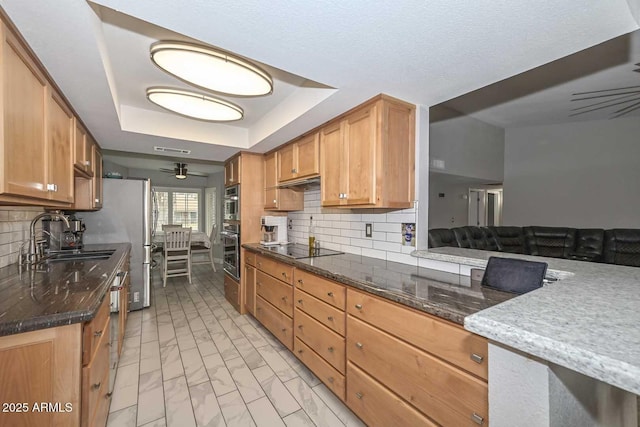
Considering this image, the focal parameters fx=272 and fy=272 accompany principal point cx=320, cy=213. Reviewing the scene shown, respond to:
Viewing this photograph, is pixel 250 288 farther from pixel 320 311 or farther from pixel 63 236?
pixel 63 236

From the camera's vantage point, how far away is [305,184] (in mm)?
3127

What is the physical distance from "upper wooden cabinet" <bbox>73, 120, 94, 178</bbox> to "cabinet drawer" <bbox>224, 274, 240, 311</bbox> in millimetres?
1998

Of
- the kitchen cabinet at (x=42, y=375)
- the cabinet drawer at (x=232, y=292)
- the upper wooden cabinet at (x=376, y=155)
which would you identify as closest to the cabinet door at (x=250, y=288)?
the cabinet drawer at (x=232, y=292)

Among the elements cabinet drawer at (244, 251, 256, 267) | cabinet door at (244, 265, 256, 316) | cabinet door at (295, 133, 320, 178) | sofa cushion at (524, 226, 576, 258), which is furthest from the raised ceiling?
sofa cushion at (524, 226, 576, 258)

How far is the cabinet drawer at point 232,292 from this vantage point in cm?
351

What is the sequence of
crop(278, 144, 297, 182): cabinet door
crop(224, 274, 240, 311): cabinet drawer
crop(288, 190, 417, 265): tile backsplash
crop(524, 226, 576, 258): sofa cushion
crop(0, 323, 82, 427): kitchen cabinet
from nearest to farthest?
1. crop(0, 323, 82, 427): kitchen cabinet
2. crop(288, 190, 417, 265): tile backsplash
3. crop(278, 144, 297, 182): cabinet door
4. crop(224, 274, 240, 311): cabinet drawer
5. crop(524, 226, 576, 258): sofa cushion

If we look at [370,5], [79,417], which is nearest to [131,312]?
[79,417]

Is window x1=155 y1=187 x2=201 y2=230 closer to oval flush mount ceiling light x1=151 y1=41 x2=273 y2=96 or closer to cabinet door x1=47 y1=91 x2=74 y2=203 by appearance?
cabinet door x1=47 y1=91 x2=74 y2=203

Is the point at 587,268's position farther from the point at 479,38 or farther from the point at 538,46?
the point at 479,38

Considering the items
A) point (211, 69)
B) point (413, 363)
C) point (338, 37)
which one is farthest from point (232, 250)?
point (338, 37)

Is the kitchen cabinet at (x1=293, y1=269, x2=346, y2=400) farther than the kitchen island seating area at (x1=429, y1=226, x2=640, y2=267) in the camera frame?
No

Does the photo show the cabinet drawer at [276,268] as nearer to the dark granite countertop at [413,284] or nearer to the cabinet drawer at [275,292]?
the cabinet drawer at [275,292]

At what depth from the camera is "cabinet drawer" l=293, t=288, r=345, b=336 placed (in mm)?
1834

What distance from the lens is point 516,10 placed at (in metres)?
1.07
